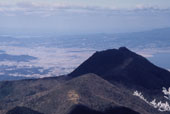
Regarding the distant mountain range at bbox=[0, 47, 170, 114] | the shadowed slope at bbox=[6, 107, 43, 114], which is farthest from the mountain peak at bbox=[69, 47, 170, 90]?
the shadowed slope at bbox=[6, 107, 43, 114]

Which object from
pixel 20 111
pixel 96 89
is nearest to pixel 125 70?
pixel 96 89

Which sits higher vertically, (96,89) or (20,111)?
(20,111)

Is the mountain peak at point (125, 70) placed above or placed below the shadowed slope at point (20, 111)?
below

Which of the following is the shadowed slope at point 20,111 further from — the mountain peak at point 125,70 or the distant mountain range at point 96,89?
the mountain peak at point 125,70

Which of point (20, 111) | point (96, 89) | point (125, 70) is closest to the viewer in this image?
point (20, 111)

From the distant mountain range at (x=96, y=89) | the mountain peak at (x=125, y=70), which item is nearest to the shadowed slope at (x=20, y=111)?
the distant mountain range at (x=96, y=89)

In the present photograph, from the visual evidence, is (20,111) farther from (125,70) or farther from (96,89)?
(125,70)

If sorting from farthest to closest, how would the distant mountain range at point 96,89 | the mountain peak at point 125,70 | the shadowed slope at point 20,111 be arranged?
the mountain peak at point 125,70 < the distant mountain range at point 96,89 < the shadowed slope at point 20,111

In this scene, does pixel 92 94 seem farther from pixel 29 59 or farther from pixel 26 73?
pixel 29 59
